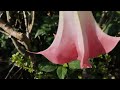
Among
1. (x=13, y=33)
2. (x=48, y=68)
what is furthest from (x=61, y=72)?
(x=13, y=33)

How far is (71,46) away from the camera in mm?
435

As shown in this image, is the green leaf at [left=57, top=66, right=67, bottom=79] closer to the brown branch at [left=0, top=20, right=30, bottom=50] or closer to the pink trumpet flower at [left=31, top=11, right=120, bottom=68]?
the brown branch at [left=0, top=20, right=30, bottom=50]

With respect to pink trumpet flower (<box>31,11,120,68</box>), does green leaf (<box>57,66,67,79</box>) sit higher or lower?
lower

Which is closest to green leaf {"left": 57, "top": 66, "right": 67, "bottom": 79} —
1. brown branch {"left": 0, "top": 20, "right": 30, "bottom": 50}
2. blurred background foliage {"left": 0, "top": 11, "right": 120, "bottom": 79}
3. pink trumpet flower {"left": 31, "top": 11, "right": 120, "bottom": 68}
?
blurred background foliage {"left": 0, "top": 11, "right": 120, "bottom": 79}

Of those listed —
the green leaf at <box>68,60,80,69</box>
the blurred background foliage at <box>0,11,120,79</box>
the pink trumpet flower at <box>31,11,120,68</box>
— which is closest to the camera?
the pink trumpet flower at <box>31,11,120,68</box>

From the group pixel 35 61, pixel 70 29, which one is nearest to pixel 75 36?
pixel 70 29

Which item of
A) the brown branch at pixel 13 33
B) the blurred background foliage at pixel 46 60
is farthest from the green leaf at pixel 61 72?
the brown branch at pixel 13 33

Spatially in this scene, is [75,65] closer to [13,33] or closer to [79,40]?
[13,33]

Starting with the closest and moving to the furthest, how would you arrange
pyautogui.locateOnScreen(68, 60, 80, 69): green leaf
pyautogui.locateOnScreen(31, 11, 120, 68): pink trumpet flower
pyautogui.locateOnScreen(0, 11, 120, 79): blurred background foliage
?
pyautogui.locateOnScreen(31, 11, 120, 68): pink trumpet flower < pyautogui.locateOnScreen(68, 60, 80, 69): green leaf < pyautogui.locateOnScreen(0, 11, 120, 79): blurred background foliage

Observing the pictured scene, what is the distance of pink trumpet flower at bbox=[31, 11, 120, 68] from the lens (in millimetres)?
415

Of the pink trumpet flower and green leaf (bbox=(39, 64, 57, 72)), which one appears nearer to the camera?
the pink trumpet flower

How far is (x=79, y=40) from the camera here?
425 mm

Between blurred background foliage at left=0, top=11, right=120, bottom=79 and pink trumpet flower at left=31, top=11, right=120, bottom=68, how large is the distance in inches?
15.2
